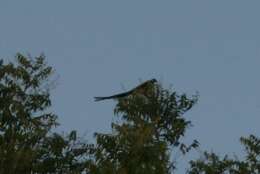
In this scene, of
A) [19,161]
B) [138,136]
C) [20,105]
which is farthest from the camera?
[20,105]

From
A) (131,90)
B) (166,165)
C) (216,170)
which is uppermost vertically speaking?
(131,90)

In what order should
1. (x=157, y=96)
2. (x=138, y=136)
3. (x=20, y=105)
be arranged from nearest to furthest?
(x=138, y=136), (x=157, y=96), (x=20, y=105)

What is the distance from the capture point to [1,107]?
62.0ft

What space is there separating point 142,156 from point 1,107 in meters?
5.06

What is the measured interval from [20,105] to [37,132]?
105cm

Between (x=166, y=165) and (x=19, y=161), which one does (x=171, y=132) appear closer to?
(x=166, y=165)

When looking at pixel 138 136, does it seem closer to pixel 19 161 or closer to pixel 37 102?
pixel 19 161

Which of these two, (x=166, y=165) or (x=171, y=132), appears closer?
(x=166, y=165)

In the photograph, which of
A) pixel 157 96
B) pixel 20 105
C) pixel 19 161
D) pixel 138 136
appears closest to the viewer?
pixel 138 136

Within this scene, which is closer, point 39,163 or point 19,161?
point 19,161

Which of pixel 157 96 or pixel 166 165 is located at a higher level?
pixel 157 96

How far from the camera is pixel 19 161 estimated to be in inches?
639

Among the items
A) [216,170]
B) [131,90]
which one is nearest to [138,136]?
[131,90]

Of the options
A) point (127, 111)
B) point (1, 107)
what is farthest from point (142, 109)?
point (1, 107)
